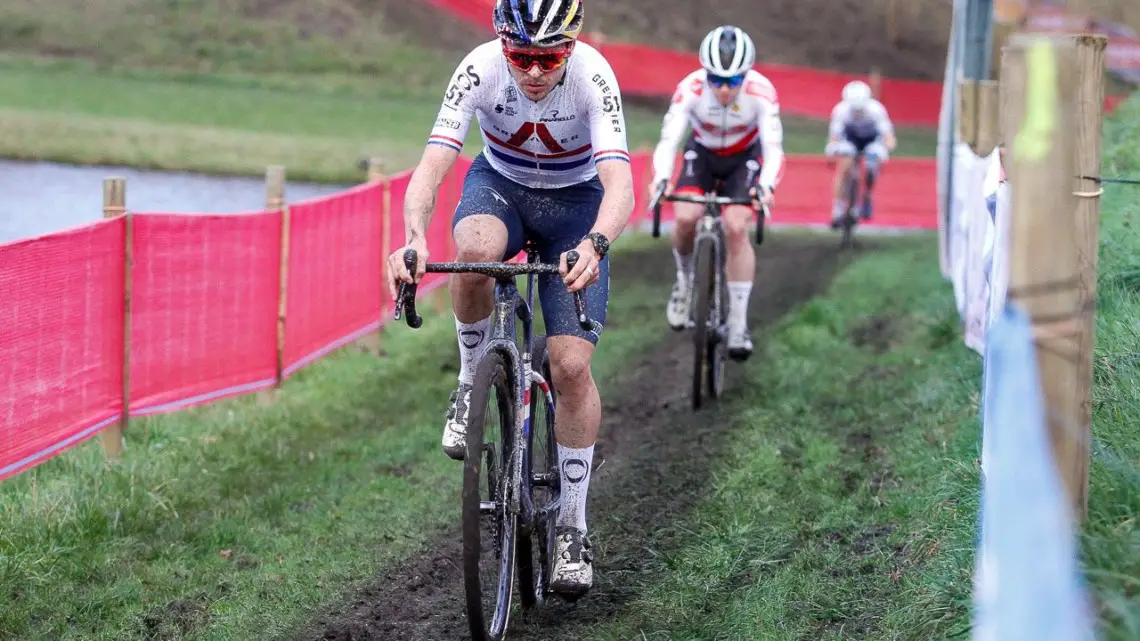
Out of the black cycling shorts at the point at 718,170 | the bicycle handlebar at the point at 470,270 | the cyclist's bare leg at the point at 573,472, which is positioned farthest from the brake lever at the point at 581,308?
the black cycling shorts at the point at 718,170

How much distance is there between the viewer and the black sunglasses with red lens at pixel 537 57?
190 inches

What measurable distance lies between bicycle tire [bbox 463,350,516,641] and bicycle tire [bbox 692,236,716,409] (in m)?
3.86

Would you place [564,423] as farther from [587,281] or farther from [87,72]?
[87,72]

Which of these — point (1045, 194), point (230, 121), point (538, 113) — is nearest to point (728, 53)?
point (538, 113)

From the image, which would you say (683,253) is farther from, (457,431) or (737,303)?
(457,431)

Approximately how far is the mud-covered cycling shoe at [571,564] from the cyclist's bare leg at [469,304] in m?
0.68

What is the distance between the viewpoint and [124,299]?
24.1 ft

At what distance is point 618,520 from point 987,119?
16.2 feet

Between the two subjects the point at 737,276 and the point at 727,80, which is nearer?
the point at 727,80

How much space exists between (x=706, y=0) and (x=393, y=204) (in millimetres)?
33826

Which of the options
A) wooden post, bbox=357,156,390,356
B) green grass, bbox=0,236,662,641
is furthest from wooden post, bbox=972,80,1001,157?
wooden post, bbox=357,156,390,356

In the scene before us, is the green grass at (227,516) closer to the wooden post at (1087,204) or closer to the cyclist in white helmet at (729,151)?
the cyclist in white helmet at (729,151)

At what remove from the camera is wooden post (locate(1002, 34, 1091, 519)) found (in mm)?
3162

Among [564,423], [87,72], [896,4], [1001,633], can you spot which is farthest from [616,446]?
[896,4]
